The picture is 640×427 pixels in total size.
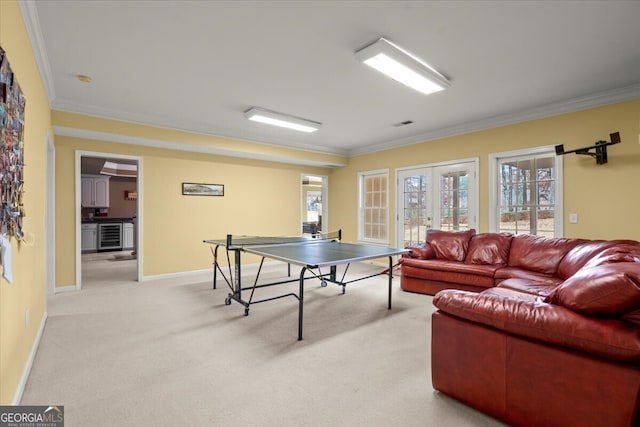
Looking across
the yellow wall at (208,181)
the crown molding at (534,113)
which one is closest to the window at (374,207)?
the yellow wall at (208,181)

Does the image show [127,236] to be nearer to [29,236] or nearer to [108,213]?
[108,213]

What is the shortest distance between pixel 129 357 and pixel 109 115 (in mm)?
3534

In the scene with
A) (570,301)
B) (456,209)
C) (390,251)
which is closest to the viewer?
(570,301)

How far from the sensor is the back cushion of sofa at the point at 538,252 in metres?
3.68

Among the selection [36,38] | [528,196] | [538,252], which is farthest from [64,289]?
[528,196]

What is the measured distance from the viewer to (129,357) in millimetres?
2520

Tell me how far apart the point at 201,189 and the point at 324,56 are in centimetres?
386

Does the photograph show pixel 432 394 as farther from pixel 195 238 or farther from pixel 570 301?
pixel 195 238

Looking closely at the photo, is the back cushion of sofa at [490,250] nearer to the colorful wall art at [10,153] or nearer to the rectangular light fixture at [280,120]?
the rectangular light fixture at [280,120]

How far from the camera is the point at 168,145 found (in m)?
5.29

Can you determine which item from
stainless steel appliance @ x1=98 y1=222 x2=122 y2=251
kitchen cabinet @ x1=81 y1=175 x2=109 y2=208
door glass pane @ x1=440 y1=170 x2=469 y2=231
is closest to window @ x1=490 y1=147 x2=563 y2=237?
door glass pane @ x1=440 y1=170 x2=469 y2=231

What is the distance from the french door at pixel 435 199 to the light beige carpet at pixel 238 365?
215 cm

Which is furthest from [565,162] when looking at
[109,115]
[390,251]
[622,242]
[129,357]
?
A: [109,115]

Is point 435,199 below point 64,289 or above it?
above
